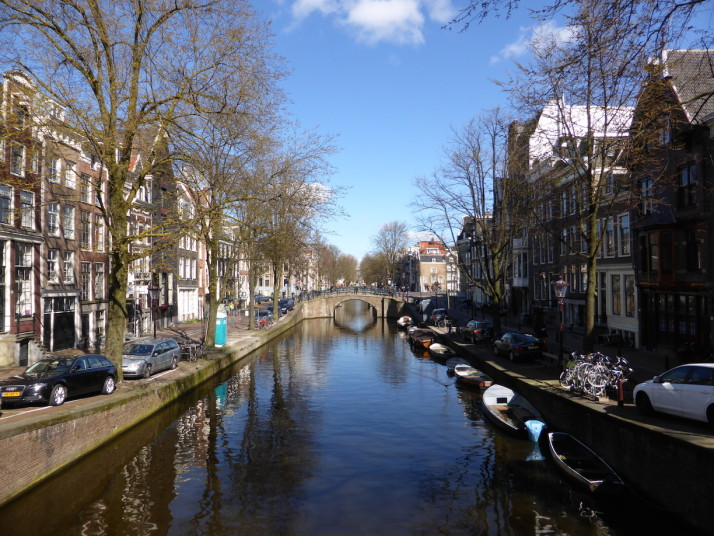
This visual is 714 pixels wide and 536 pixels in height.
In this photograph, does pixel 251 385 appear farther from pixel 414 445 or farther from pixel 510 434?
pixel 510 434

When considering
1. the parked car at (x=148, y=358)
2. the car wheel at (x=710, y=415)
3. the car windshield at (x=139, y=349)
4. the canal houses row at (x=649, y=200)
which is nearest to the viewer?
the car wheel at (x=710, y=415)

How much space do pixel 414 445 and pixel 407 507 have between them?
5.14m

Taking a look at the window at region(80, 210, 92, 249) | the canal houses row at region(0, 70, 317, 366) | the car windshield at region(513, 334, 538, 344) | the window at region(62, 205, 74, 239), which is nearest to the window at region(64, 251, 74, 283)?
the canal houses row at region(0, 70, 317, 366)

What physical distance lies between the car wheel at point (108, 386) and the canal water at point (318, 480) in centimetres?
166

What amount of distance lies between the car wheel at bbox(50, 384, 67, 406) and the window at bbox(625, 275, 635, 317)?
2860cm

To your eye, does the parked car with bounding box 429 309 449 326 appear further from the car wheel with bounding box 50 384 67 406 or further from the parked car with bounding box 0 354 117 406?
the car wheel with bounding box 50 384 67 406

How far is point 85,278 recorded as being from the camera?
3275 cm

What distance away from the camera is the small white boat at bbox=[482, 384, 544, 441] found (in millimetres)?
17906

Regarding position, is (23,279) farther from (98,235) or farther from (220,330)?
(220,330)

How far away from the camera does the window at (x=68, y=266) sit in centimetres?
3028

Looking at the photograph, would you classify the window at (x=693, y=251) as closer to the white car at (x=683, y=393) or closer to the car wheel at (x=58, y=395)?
the white car at (x=683, y=393)

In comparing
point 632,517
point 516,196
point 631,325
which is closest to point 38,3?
point 632,517

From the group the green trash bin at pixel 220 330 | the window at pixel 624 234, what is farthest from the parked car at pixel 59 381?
the window at pixel 624 234

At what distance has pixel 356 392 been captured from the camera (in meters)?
26.6
